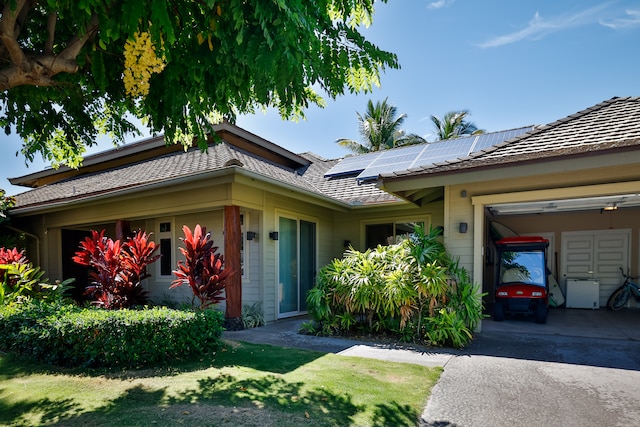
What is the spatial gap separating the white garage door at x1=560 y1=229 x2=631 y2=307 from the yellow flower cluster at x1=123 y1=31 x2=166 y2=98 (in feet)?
Answer: 40.7

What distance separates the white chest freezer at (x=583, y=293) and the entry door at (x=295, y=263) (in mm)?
7602

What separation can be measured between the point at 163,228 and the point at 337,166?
247 inches

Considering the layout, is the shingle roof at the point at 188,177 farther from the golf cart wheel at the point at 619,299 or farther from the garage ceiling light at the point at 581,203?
the golf cart wheel at the point at 619,299

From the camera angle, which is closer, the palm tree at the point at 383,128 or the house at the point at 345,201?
the house at the point at 345,201

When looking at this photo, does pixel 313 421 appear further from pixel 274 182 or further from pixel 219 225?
pixel 219 225

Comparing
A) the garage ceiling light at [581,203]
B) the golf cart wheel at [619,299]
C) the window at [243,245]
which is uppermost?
the garage ceiling light at [581,203]

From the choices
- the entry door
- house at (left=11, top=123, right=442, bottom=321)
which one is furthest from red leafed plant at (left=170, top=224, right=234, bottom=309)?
the entry door

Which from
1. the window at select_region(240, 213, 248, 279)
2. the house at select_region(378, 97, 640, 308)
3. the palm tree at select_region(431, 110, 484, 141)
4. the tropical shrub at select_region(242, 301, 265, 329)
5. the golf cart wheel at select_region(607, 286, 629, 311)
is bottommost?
the golf cart wheel at select_region(607, 286, 629, 311)

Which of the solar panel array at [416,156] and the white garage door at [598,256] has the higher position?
the solar panel array at [416,156]

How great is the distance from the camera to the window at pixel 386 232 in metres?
10.1

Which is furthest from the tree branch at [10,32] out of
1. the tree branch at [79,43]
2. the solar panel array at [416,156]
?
the solar panel array at [416,156]

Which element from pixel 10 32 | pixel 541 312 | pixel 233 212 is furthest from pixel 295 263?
pixel 10 32

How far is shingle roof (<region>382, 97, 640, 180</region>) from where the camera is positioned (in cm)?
562

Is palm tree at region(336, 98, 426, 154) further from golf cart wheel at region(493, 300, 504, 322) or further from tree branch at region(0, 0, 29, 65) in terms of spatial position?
tree branch at region(0, 0, 29, 65)
